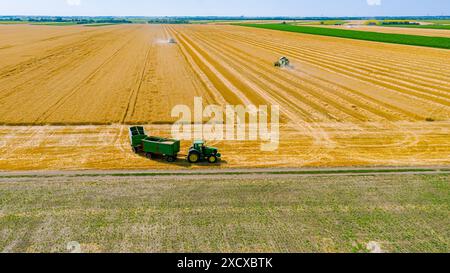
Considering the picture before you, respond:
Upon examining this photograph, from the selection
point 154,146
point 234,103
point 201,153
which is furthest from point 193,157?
point 234,103

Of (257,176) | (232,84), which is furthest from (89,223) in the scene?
(232,84)

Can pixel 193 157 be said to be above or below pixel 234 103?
below

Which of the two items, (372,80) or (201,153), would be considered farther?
(372,80)

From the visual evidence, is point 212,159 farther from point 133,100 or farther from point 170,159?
point 133,100

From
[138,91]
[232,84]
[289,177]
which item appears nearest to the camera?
[289,177]

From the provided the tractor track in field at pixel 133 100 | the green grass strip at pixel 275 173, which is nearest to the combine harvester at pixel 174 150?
the green grass strip at pixel 275 173

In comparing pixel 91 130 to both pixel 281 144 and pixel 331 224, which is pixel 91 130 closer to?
pixel 281 144
